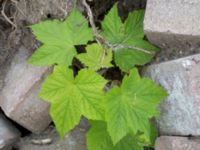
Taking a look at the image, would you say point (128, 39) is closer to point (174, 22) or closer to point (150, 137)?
point (174, 22)

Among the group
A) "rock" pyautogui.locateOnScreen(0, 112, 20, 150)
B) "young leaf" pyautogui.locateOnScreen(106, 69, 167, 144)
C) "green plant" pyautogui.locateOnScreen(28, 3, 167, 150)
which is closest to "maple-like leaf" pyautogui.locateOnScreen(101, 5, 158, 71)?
"green plant" pyautogui.locateOnScreen(28, 3, 167, 150)

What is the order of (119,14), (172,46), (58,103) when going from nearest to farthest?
(58,103) → (172,46) → (119,14)

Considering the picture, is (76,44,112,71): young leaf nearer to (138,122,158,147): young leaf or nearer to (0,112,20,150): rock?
(138,122,158,147): young leaf

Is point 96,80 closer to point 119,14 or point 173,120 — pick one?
point 173,120

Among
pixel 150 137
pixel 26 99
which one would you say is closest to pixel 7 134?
pixel 26 99

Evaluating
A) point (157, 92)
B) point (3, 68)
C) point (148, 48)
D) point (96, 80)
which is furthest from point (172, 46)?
point (3, 68)

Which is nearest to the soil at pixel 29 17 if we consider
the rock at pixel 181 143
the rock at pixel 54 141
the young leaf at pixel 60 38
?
the rock at pixel 54 141
